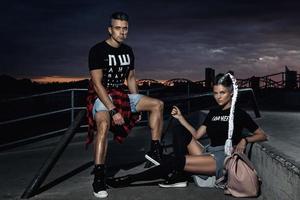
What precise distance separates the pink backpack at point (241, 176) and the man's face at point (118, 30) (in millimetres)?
1693

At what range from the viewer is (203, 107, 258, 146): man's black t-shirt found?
3.70m

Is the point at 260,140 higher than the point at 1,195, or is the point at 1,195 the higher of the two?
the point at 260,140

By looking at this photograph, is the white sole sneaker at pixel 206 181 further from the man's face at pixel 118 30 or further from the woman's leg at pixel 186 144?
the man's face at pixel 118 30

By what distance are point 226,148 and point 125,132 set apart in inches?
43.7

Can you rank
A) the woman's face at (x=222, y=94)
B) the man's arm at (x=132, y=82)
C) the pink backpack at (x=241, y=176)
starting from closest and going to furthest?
the pink backpack at (x=241, y=176)
the woman's face at (x=222, y=94)
the man's arm at (x=132, y=82)

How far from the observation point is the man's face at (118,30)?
3.90 meters

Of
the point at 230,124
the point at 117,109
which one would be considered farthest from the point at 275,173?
the point at 117,109

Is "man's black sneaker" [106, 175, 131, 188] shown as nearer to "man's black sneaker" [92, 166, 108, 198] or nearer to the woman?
the woman

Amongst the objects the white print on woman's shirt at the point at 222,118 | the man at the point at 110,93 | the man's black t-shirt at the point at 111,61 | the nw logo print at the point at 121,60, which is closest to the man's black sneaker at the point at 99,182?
the man at the point at 110,93

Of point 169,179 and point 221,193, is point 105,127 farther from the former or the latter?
point 221,193

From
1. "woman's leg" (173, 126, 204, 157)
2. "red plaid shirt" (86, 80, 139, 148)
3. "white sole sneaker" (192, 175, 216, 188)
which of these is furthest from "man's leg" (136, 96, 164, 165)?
"white sole sneaker" (192, 175, 216, 188)

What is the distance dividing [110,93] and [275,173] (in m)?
1.86

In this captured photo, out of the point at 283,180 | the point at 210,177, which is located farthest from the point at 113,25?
the point at 283,180

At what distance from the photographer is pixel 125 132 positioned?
3971mm
